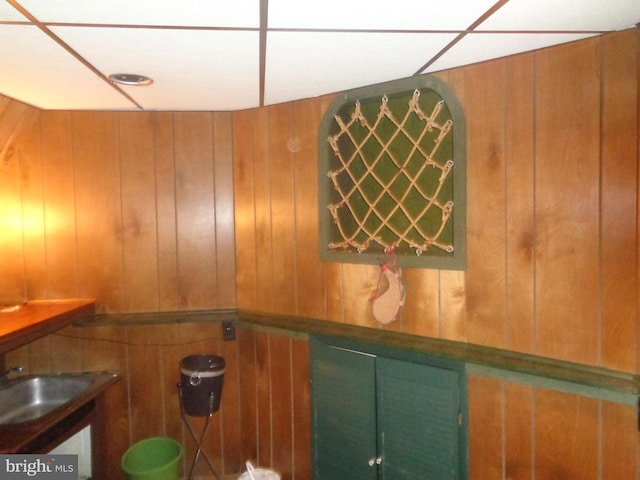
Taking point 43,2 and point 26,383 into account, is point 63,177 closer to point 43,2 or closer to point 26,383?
point 26,383

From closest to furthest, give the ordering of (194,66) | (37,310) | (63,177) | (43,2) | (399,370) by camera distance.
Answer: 1. (43,2)
2. (194,66)
3. (399,370)
4. (37,310)
5. (63,177)

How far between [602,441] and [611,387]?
0.19 meters

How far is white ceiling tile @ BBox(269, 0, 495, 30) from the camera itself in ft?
3.50

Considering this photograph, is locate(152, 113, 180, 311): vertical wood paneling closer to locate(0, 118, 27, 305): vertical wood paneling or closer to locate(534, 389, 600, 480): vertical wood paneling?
locate(0, 118, 27, 305): vertical wood paneling

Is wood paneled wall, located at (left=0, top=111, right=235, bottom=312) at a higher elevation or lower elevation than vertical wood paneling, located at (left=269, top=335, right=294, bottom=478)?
higher

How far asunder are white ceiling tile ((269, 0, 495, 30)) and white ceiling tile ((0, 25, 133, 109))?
735 millimetres

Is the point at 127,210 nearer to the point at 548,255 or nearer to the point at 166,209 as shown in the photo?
the point at 166,209

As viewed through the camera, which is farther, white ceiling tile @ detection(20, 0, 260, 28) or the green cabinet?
the green cabinet

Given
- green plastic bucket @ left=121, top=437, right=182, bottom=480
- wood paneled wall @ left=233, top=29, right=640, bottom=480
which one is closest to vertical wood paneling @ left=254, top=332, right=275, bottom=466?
green plastic bucket @ left=121, top=437, right=182, bottom=480

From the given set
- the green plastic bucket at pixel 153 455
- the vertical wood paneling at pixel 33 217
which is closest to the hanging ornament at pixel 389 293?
the green plastic bucket at pixel 153 455

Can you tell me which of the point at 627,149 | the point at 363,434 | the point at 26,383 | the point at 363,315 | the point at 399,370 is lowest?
the point at 363,434

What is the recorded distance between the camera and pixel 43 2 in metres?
1.03

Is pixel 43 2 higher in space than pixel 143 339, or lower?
higher

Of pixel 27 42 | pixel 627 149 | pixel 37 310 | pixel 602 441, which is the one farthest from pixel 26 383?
pixel 627 149
